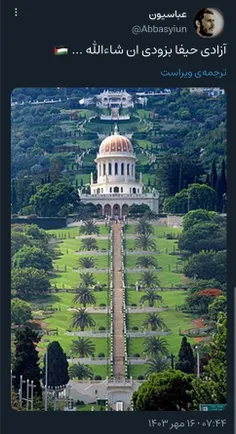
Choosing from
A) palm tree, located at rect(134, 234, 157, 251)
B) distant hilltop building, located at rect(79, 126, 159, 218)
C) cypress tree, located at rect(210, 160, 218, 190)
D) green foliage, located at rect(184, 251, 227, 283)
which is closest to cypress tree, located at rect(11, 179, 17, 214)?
distant hilltop building, located at rect(79, 126, 159, 218)

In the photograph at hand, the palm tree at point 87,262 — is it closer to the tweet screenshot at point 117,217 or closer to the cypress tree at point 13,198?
the tweet screenshot at point 117,217

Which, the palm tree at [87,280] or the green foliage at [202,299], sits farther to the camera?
the palm tree at [87,280]

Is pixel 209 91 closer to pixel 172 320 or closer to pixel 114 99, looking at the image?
pixel 114 99

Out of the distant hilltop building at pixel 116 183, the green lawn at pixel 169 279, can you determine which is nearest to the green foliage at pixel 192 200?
the distant hilltop building at pixel 116 183

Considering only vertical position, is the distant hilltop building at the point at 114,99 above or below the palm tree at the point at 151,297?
above

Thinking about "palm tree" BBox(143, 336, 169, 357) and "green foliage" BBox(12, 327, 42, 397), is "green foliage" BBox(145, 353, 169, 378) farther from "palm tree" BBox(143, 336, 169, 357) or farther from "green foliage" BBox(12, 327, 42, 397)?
"green foliage" BBox(12, 327, 42, 397)
